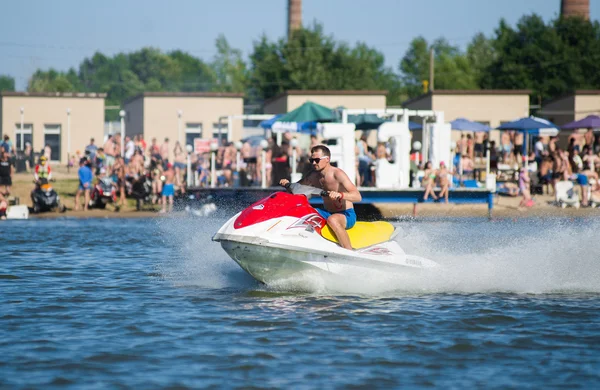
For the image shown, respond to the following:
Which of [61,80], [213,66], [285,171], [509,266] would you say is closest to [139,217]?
[285,171]

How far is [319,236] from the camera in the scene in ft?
35.0

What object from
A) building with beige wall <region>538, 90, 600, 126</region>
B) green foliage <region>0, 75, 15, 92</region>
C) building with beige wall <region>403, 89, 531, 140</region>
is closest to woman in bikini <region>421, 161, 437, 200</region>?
building with beige wall <region>538, 90, 600, 126</region>

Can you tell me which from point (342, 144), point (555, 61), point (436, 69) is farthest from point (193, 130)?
point (436, 69)

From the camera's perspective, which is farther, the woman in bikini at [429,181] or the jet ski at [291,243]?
the woman in bikini at [429,181]

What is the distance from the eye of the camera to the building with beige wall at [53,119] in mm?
45969

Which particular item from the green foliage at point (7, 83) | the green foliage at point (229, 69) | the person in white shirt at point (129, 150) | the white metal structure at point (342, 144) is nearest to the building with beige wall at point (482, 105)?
the person in white shirt at point (129, 150)

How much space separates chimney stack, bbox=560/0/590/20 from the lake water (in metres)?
52.6

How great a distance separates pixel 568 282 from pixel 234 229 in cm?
448

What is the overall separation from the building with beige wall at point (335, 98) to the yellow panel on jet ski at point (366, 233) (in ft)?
102

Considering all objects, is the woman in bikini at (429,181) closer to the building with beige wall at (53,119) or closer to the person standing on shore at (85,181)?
the person standing on shore at (85,181)

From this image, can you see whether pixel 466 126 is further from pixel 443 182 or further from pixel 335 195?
pixel 335 195

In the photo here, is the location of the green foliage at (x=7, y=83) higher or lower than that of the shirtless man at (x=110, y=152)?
higher

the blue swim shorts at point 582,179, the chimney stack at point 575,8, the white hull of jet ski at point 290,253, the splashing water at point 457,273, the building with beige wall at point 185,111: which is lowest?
the splashing water at point 457,273

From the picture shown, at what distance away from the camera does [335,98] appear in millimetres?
43281
